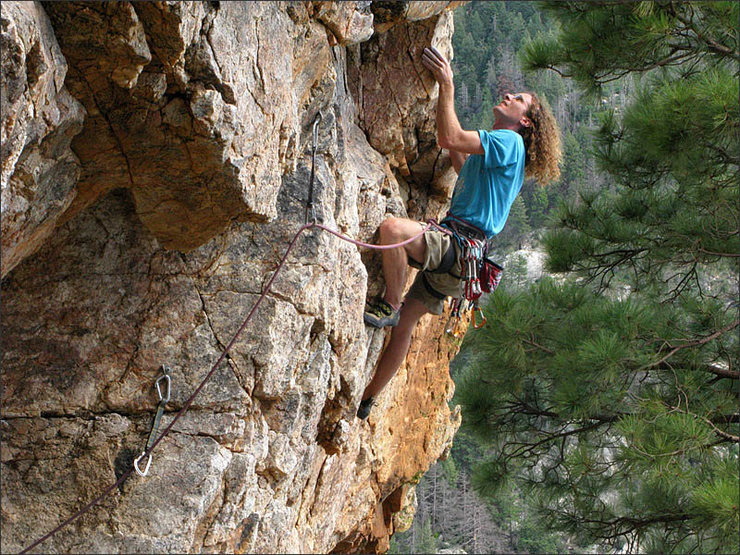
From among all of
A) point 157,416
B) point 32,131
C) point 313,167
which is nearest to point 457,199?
point 313,167

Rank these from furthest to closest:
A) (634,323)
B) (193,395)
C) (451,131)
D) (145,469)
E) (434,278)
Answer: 1. (634,323)
2. (434,278)
3. (451,131)
4. (193,395)
5. (145,469)

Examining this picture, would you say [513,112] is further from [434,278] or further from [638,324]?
[638,324]

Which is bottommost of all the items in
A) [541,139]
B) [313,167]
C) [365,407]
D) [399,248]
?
[365,407]

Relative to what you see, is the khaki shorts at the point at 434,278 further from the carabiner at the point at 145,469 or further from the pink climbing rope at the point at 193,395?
the carabiner at the point at 145,469

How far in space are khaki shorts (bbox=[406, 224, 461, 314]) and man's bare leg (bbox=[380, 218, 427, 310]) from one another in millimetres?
37

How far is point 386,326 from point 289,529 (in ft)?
3.69

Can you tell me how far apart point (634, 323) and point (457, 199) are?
4.52 ft

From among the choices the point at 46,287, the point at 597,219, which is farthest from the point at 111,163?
the point at 597,219

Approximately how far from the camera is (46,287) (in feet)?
8.76

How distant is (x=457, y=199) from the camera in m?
3.87

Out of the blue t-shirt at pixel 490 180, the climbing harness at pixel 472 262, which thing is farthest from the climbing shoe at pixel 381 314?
the blue t-shirt at pixel 490 180

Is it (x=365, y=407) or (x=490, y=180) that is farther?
(x=365, y=407)

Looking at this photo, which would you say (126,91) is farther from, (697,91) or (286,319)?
(697,91)

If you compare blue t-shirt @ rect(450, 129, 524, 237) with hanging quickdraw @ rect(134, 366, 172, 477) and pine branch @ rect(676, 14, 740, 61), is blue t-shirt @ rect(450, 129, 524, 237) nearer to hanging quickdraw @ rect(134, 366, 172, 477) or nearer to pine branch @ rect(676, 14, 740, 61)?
pine branch @ rect(676, 14, 740, 61)
